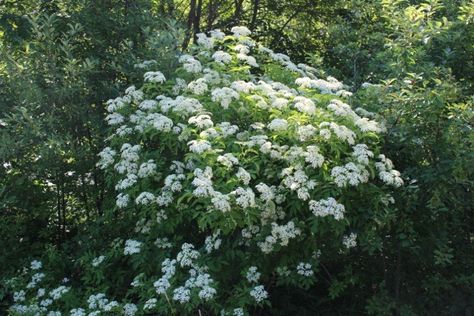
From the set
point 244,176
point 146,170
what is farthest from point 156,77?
point 244,176

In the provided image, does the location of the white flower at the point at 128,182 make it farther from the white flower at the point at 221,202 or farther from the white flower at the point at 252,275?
the white flower at the point at 252,275

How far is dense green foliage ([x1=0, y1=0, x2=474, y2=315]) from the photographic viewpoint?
177 inches

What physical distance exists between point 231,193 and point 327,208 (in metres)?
0.62

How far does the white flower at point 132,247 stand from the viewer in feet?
14.4

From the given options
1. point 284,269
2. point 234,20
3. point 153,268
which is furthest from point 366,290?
point 234,20

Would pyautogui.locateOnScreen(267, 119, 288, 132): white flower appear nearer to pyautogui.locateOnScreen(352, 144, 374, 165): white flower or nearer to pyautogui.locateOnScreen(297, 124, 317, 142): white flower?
pyautogui.locateOnScreen(297, 124, 317, 142): white flower

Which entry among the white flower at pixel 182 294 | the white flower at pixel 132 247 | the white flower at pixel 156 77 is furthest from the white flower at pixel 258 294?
the white flower at pixel 156 77

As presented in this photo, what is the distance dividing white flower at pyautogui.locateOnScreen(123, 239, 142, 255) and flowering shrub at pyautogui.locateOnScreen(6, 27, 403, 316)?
20 millimetres

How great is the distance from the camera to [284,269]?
13.9ft

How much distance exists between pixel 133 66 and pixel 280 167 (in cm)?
220

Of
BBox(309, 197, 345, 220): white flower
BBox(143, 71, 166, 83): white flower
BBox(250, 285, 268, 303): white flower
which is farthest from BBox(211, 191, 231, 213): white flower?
BBox(143, 71, 166, 83): white flower

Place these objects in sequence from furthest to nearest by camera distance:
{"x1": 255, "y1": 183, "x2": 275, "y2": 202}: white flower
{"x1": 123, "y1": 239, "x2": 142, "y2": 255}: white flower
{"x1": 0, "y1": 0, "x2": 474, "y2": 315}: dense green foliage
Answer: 1. {"x1": 0, "y1": 0, "x2": 474, "y2": 315}: dense green foliage
2. {"x1": 123, "y1": 239, "x2": 142, "y2": 255}: white flower
3. {"x1": 255, "y1": 183, "x2": 275, "y2": 202}: white flower

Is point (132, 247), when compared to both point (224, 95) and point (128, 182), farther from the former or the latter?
point (224, 95)

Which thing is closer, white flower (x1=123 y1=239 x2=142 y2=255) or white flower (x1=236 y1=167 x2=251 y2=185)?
white flower (x1=236 y1=167 x2=251 y2=185)
